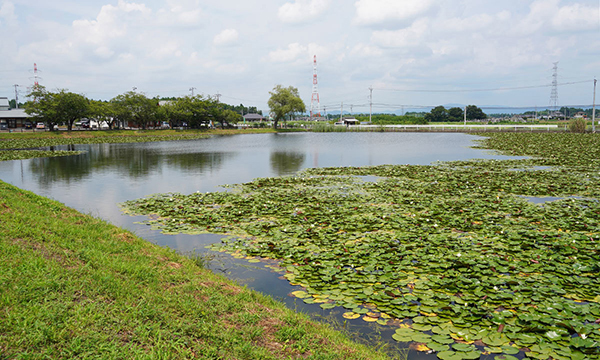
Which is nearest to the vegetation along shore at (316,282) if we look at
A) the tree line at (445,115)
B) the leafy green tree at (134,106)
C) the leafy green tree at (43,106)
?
the leafy green tree at (43,106)

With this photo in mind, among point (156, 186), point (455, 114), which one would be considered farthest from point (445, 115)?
point (156, 186)

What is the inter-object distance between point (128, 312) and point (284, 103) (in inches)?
4368

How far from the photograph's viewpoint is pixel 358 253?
340 inches

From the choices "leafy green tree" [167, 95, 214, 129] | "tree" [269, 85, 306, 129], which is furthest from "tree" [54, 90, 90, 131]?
"tree" [269, 85, 306, 129]

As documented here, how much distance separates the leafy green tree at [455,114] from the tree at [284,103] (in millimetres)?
83308

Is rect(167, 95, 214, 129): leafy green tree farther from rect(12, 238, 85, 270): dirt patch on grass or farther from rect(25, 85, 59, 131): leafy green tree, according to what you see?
rect(12, 238, 85, 270): dirt patch on grass

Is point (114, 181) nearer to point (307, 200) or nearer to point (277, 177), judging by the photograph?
point (277, 177)

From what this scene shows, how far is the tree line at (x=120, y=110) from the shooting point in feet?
218

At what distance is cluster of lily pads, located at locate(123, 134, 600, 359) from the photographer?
18.6ft

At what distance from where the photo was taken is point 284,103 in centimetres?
11325

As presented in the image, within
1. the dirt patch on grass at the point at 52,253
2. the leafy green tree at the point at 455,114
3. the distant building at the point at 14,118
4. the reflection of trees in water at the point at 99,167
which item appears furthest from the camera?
the leafy green tree at the point at 455,114

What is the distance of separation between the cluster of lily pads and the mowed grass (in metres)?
1.50

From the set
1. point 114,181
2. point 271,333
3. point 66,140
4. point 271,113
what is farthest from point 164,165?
point 271,113

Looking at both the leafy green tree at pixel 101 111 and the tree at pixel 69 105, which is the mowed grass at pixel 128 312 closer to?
the tree at pixel 69 105
